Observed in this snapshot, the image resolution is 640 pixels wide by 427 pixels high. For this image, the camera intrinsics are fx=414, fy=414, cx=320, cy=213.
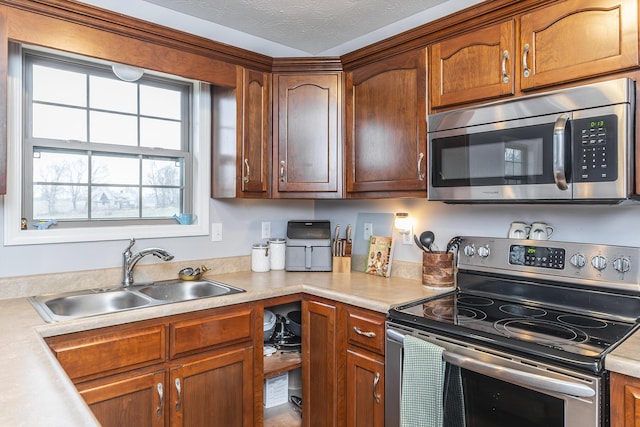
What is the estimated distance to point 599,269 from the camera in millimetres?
1619

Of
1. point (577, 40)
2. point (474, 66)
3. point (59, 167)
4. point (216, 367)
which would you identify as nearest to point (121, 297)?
point (216, 367)

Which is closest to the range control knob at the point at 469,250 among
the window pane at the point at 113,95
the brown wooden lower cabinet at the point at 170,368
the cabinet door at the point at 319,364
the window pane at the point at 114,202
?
the cabinet door at the point at 319,364

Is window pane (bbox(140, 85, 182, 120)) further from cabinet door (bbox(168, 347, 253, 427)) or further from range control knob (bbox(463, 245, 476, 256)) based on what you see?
range control knob (bbox(463, 245, 476, 256))

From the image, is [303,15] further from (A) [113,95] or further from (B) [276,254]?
(B) [276,254]

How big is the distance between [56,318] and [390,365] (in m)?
1.29

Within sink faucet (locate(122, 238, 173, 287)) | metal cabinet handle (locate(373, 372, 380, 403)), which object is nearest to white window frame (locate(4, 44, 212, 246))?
sink faucet (locate(122, 238, 173, 287))

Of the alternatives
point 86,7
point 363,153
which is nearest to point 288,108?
point 363,153

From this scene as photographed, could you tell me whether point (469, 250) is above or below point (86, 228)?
below

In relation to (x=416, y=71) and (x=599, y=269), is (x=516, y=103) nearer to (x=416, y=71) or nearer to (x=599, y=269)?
(x=416, y=71)

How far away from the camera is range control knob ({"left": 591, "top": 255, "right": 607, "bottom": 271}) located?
63.4 inches

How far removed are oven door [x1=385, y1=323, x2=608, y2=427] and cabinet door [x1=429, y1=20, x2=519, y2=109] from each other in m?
1.03

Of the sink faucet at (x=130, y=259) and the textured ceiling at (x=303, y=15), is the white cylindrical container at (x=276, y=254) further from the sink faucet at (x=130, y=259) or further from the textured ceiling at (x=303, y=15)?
the textured ceiling at (x=303, y=15)

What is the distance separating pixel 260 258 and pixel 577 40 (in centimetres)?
191

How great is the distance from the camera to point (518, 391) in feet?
4.36
